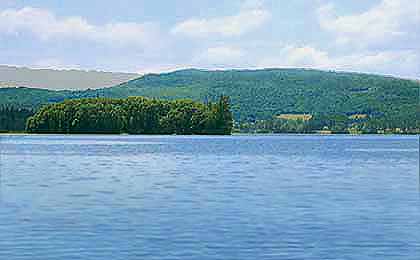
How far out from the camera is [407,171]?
63.5m

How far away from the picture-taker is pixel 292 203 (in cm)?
3659

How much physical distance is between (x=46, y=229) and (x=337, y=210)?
11.9 m

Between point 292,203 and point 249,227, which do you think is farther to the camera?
point 292,203

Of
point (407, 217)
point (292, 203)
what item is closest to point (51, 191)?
point (292, 203)

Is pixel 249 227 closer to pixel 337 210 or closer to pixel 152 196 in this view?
pixel 337 210

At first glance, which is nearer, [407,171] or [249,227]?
[249,227]

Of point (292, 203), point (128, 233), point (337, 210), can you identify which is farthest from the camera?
point (292, 203)

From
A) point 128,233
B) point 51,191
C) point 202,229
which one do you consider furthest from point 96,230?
Result: point 51,191

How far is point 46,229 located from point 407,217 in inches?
509

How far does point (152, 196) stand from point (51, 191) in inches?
220

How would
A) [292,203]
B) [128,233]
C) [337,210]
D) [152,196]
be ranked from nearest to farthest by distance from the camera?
[128,233] < [337,210] < [292,203] < [152,196]

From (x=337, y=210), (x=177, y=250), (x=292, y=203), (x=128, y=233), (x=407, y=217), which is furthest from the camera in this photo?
(x=292, y=203)

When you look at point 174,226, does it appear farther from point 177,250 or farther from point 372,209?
point 372,209

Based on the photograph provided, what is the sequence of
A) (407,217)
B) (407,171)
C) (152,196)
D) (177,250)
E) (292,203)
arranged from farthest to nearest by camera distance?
(407,171)
(152,196)
(292,203)
(407,217)
(177,250)
